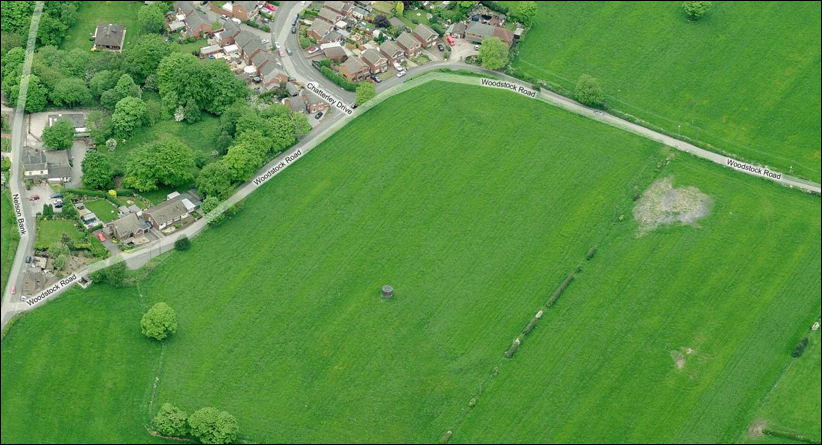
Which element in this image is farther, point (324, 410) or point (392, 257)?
point (392, 257)

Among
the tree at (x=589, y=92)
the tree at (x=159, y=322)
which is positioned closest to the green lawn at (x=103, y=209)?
the tree at (x=159, y=322)

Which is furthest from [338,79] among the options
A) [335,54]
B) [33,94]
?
[33,94]

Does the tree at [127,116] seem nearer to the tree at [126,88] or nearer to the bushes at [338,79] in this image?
the tree at [126,88]

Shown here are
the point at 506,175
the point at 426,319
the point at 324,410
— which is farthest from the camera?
the point at 506,175

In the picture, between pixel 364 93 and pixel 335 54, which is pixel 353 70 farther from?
pixel 364 93

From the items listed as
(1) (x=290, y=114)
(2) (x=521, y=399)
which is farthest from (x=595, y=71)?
(2) (x=521, y=399)

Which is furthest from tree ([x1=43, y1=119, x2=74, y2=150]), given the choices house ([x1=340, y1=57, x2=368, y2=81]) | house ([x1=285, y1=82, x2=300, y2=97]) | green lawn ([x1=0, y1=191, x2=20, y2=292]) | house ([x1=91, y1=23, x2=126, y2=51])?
house ([x1=340, y1=57, x2=368, y2=81])

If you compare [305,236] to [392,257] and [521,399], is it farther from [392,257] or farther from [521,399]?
[521,399]
